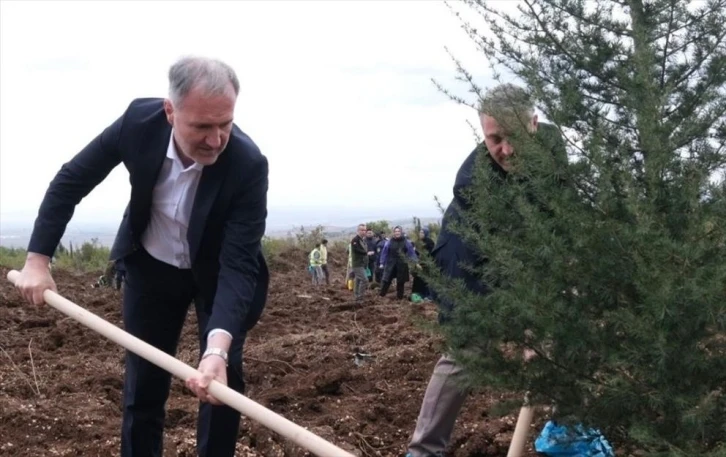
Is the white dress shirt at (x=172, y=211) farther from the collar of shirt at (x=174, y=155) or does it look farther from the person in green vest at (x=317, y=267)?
the person in green vest at (x=317, y=267)

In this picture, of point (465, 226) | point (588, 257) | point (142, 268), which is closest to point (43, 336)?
point (142, 268)

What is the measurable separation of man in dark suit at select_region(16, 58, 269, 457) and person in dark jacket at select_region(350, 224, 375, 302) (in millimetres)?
12907

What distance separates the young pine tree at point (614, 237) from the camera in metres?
2.68

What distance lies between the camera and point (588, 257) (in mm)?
2896

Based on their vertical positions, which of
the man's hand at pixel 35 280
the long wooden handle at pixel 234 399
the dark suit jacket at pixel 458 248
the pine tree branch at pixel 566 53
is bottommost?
the long wooden handle at pixel 234 399

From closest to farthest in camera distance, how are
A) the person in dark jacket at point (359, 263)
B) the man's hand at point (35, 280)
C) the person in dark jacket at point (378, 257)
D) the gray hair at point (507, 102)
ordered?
the gray hair at point (507, 102)
the man's hand at point (35, 280)
the person in dark jacket at point (359, 263)
the person in dark jacket at point (378, 257)

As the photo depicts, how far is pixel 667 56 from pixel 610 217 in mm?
682

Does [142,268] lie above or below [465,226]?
below

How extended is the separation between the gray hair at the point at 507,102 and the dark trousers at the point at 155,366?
4.52 feet

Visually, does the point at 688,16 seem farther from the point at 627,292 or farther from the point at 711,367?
the point at 711,367

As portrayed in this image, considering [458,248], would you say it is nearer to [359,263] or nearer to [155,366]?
[155,366]

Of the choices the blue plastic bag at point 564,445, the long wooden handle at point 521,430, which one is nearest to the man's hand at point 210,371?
the long wooden handle at point 521,430

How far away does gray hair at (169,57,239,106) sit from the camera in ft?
10.3

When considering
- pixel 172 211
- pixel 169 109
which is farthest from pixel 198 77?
pixel 172 211
